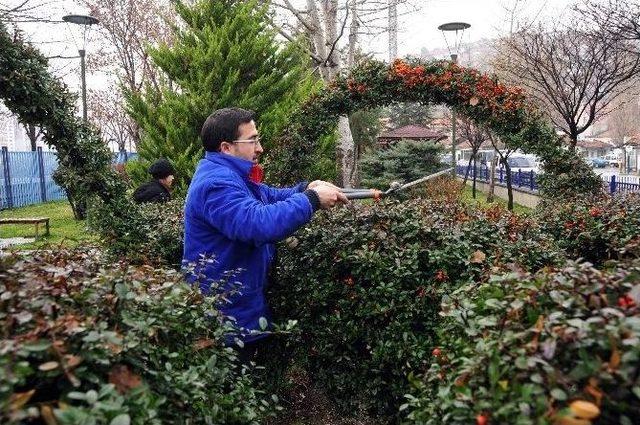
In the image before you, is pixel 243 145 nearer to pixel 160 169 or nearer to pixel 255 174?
pixel 255 174

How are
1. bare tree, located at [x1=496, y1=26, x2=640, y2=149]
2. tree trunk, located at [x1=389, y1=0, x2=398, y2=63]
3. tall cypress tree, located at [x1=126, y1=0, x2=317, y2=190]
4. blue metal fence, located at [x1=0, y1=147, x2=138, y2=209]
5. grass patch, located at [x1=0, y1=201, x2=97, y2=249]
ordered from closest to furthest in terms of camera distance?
tall cypress tree, located at [x1=126, y1=0, x2=317, y2=190] < grass patch, located at [x1=0, y1=201, x2=97, y2=249] < bare tree, located at [x1=496, y1=26, x2=640, y2=149] < tree trunk, located at [x1=389, y1=0, x2=398, y2=63] < blue metal fence, located at [x1=0, y1=147, x2=138, y2=209]

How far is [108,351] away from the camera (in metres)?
1.47

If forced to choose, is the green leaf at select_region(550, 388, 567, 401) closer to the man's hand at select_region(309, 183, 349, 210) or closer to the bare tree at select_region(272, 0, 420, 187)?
the man's hand at select_region(309, 183, 349, 210)

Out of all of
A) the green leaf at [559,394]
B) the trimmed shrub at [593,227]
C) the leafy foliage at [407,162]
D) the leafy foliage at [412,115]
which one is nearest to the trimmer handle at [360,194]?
the trimmed shrub at [593,227]

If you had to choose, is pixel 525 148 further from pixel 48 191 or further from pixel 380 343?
pixel 48 191

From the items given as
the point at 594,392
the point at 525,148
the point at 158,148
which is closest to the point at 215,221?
the point at 594,392

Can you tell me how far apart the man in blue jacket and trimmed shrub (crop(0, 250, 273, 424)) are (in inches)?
23.6

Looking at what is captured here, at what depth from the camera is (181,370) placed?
1870 millimetres

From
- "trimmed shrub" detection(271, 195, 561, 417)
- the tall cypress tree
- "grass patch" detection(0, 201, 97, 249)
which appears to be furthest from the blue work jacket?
the tall cypress tree

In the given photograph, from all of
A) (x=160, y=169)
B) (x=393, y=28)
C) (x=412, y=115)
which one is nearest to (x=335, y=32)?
(x=393, y=28)

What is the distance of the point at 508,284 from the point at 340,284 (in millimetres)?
1610

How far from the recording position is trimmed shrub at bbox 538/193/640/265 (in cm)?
381

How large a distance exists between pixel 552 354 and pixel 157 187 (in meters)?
6.30

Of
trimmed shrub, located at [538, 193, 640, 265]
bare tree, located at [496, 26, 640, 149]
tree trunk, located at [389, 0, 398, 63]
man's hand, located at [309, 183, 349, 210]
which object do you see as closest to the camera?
man's hand, located at [309, 183, 349, 210]
